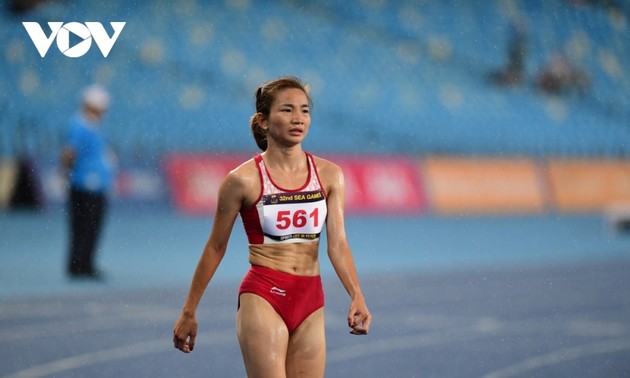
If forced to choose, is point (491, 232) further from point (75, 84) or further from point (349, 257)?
point (349, 257)

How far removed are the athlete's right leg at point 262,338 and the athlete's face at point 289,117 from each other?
26.5 inches

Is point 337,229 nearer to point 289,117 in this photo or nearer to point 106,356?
point 289,117

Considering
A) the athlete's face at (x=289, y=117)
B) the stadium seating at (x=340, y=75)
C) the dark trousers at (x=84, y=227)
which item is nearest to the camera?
the athlete's face at (x=289, y=117)

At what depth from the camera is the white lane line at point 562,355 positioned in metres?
6.96

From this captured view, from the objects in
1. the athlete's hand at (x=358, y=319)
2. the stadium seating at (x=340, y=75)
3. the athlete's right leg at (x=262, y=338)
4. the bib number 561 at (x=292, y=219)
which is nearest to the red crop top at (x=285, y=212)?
the bib number 561 at (x=292, y=219)

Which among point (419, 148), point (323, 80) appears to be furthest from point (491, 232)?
point (323, 80)

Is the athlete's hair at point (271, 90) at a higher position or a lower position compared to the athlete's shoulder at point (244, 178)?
higher

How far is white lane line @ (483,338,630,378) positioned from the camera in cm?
696

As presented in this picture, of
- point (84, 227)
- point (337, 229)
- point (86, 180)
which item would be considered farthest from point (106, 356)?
point (84, 227)

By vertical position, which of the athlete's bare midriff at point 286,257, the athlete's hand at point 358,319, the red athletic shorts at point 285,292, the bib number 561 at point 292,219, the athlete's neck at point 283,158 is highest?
the athlete's neck at point 283,158

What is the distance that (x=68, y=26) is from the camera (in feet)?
29.8

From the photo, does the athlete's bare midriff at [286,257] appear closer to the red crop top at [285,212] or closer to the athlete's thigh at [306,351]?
the red crop top at [285,212]

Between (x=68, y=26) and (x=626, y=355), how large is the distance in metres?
5.60

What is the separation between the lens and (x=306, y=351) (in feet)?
13.5
